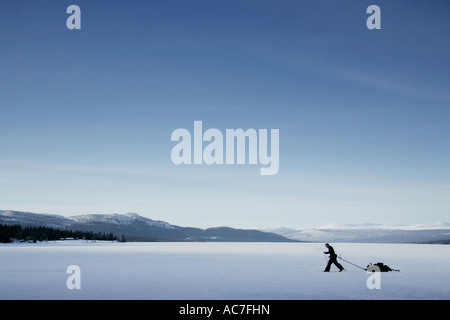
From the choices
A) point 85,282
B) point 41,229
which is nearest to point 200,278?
point 85,282

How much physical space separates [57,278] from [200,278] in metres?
6.33

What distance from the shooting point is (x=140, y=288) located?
53.2 feet

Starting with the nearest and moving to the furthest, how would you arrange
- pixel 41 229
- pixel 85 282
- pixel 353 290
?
pixel 353 290
pixel 85 282
pixel 41 229
